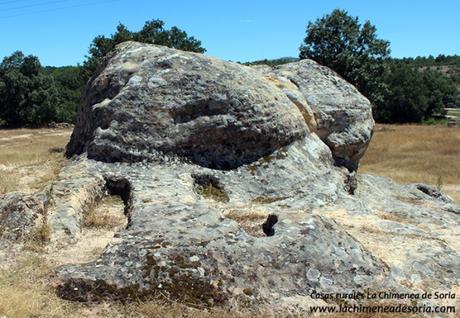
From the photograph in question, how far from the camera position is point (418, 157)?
3522cm

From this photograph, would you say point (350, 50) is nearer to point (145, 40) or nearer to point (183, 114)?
point (145, 40)

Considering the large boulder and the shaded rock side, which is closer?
the shaded rock side

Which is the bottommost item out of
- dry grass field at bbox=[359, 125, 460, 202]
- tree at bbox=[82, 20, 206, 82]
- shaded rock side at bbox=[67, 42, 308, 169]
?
dry grass field at bbox=[359, 125, 460, 202]

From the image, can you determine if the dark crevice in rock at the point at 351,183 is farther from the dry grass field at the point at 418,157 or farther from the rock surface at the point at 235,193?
the dry grass field at the point at 418,157

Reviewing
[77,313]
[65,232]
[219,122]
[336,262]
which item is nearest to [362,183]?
[219,122]

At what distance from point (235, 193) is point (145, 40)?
32.0 m

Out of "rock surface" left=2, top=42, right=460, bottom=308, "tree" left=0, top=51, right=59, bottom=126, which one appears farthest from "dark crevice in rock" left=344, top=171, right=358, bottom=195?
"tree" left=0, top=51, right=59, bottom=126

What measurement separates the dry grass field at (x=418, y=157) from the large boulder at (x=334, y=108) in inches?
314

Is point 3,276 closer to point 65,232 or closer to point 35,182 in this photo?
point 65,232

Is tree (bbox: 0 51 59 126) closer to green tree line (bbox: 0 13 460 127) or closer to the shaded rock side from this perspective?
green tree line (bbox: 0 13 460 127)

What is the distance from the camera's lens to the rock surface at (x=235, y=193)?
712cm

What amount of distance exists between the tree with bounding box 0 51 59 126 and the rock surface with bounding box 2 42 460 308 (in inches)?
1960

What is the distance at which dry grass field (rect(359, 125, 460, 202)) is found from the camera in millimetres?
28016

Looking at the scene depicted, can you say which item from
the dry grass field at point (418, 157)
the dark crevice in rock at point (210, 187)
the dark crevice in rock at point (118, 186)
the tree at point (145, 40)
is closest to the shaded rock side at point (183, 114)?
the dark crevice in rock at point (210, 187)
